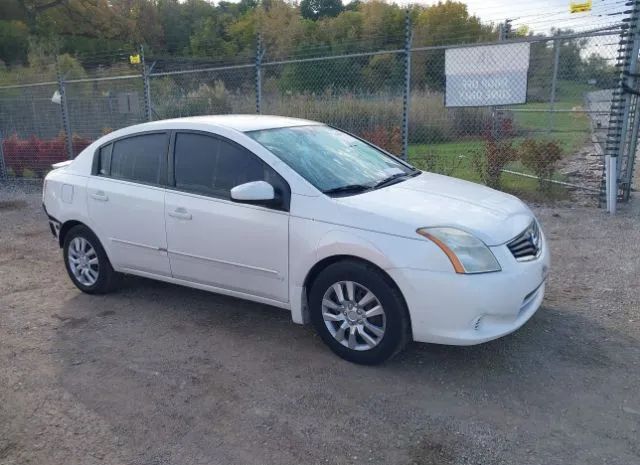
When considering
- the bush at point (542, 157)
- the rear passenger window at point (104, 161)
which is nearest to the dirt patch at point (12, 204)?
the rear passenger window at point (104, 161)

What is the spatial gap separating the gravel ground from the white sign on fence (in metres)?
4.04

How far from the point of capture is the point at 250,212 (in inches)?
162

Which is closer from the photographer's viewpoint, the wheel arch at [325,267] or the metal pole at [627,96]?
the wheel arch at [325,267]

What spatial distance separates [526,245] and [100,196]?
3.64 m

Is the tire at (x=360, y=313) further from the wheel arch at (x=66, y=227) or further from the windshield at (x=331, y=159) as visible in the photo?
the wheel arch at (x=66, y=227)

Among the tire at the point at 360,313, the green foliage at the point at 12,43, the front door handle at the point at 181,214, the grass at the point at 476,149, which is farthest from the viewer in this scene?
the green foliage at the point at 12,43

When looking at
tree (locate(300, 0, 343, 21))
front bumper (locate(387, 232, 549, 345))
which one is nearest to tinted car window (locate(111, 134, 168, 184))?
front bumper (locate(387, 232, 549, 345))

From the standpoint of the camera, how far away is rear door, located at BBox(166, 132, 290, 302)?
4051 millimetres

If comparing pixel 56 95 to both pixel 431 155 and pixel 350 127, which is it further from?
pixel 431 155

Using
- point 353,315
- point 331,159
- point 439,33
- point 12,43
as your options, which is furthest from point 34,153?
point 12,43

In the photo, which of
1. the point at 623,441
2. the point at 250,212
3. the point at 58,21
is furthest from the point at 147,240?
the point at 58,21

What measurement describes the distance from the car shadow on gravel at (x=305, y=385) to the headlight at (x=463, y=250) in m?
0.77

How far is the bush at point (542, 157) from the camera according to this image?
8.84 meters

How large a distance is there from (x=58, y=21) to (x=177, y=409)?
48547mm
